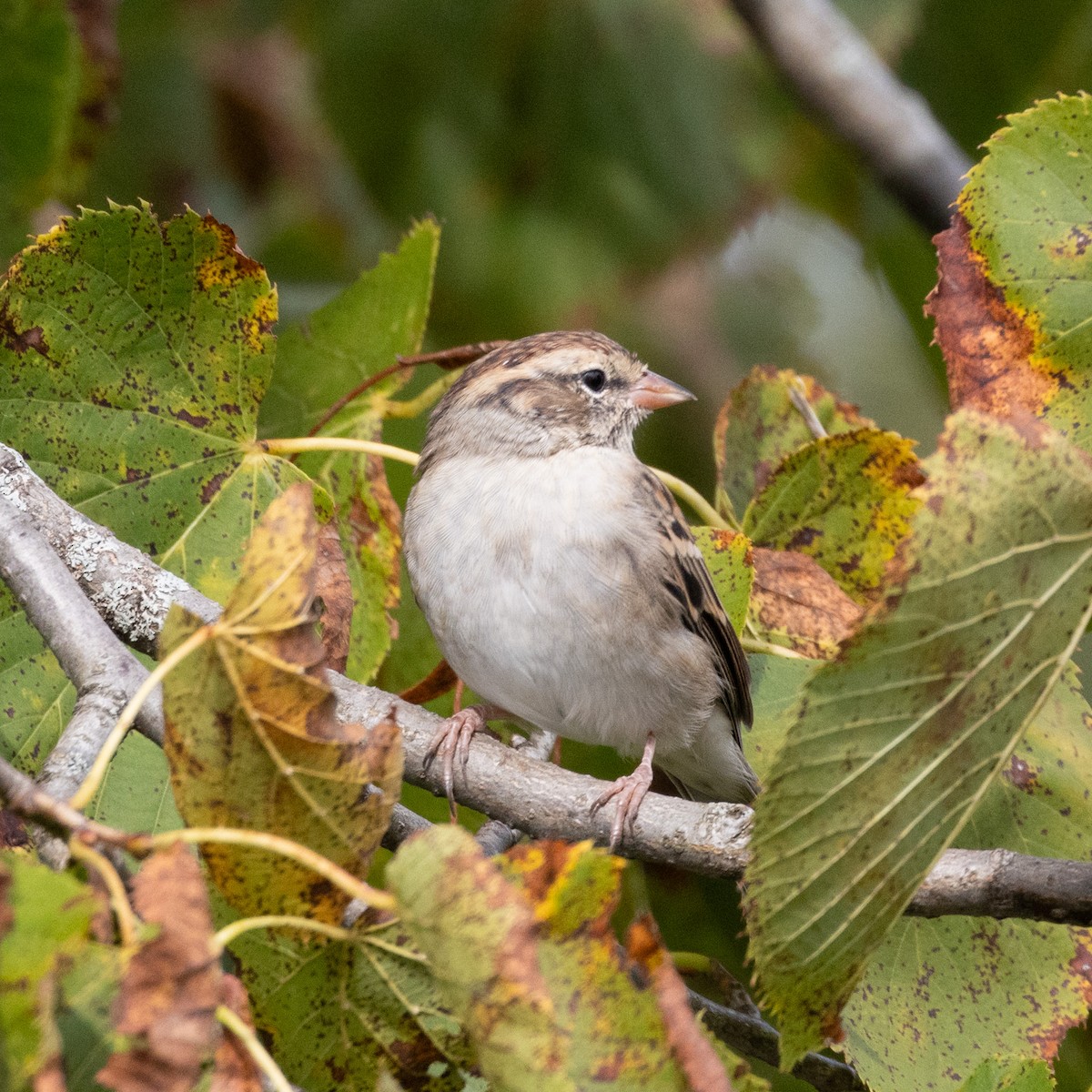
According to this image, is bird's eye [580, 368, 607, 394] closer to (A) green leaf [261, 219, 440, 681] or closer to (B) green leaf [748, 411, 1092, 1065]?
(A) green leaf [261, 219, 440, 681]

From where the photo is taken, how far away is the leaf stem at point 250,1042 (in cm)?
105

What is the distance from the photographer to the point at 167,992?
3.42 feet

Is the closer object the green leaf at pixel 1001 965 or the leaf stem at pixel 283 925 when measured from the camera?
the leaf stem at pixel 283 925

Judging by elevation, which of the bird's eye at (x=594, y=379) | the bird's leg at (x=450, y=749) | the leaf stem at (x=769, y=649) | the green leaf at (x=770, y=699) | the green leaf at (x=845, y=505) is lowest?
the green leaf at (x=770, y=699)

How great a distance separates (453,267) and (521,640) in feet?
6.73

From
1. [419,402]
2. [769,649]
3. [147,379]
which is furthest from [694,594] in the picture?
[147,379]

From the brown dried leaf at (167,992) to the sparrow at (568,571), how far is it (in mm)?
1108

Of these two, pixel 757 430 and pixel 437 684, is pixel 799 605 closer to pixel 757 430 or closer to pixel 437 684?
pixel 757 430

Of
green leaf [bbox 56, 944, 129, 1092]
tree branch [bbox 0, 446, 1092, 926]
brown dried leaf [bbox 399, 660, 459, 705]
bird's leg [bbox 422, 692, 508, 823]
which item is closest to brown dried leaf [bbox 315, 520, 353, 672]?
tree branch [bbox 0, 446, 1092, 926]

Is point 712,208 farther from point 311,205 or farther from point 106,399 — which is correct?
point 106,399

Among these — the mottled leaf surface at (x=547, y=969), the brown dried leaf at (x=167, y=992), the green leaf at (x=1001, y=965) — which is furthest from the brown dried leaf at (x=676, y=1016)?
the green leaf at (x=1001, y=965)

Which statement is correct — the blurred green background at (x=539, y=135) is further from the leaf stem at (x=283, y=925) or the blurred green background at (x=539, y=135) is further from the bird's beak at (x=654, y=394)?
the leaf stem at (x=283, y=925)

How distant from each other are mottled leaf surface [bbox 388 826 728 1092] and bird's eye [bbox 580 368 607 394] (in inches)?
65.8

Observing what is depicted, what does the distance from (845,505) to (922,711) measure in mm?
1071
